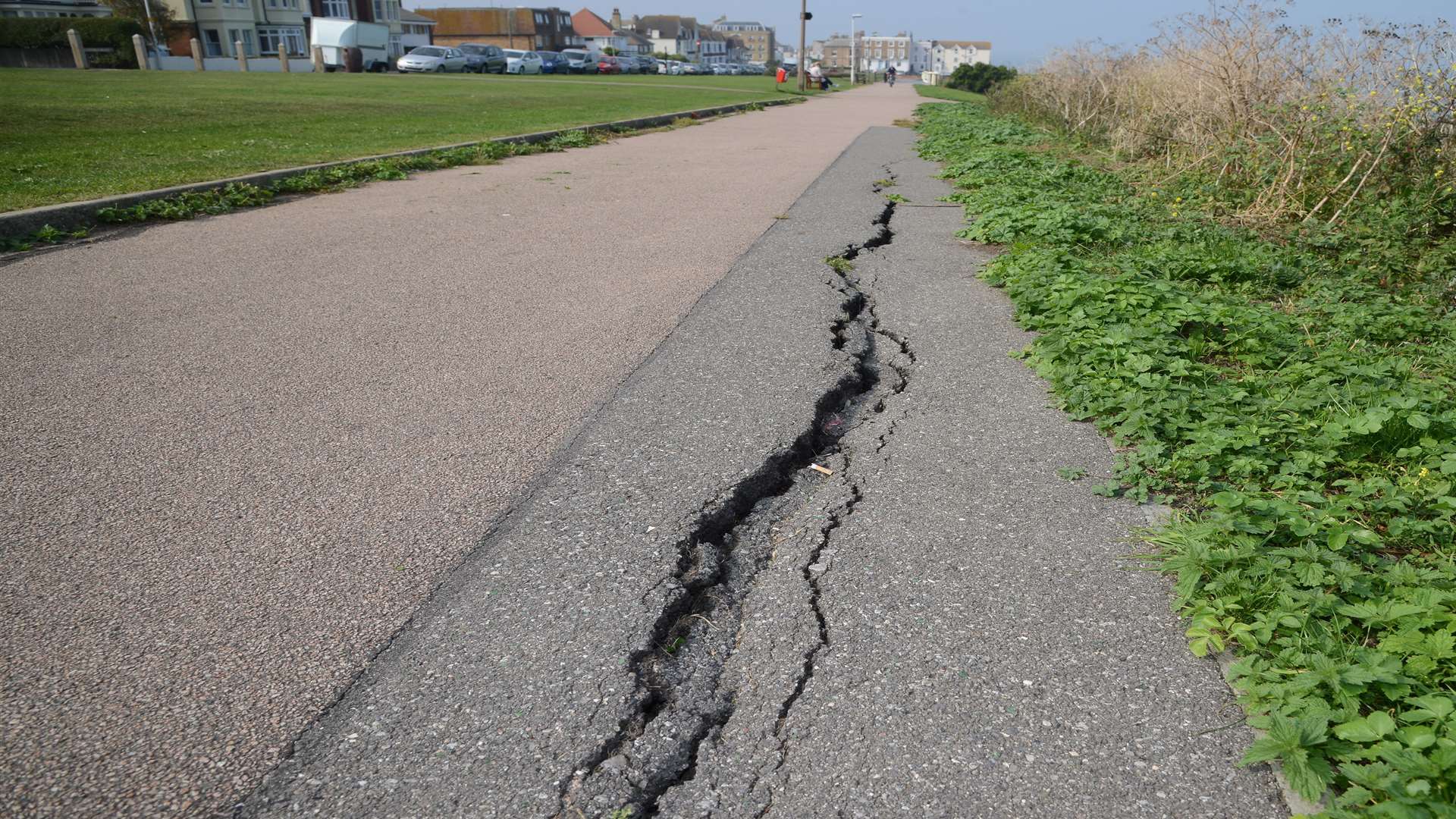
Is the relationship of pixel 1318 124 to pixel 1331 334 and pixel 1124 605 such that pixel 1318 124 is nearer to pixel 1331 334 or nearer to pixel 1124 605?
pixel 1331 334

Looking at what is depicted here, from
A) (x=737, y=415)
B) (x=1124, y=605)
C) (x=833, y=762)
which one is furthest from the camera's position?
(x=737, y=415)

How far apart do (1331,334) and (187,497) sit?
5251 millimetres

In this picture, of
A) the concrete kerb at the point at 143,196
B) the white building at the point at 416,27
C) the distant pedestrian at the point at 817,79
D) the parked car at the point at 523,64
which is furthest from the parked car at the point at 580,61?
the concrete kerb at the point at 143,196

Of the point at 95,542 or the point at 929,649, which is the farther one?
the point at 95,542

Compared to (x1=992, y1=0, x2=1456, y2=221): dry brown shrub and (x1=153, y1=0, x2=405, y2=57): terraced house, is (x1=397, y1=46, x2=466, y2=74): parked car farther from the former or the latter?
(x1=992, y1=0, x2=1456, y2=221): dry brown shrub

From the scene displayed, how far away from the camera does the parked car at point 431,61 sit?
42.7 metres

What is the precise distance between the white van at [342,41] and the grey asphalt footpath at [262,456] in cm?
4420

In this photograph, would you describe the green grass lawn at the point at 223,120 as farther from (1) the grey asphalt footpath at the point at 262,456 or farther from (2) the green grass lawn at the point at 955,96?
(2) the green grass lawn at the point at 955,96

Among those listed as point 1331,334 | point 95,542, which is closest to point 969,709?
point 95,542

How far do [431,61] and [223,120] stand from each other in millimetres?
29674

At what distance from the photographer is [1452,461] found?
10.2ft

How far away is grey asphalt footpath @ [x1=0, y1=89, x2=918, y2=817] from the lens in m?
2.20

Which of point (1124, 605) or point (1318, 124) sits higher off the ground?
point (1318, 124)

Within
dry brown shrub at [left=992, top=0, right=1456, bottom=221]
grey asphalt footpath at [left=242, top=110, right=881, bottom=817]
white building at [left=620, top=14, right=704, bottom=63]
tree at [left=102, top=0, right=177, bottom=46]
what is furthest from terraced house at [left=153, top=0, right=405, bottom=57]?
white building at [left=620, top=14, right=704, bottom=63]
